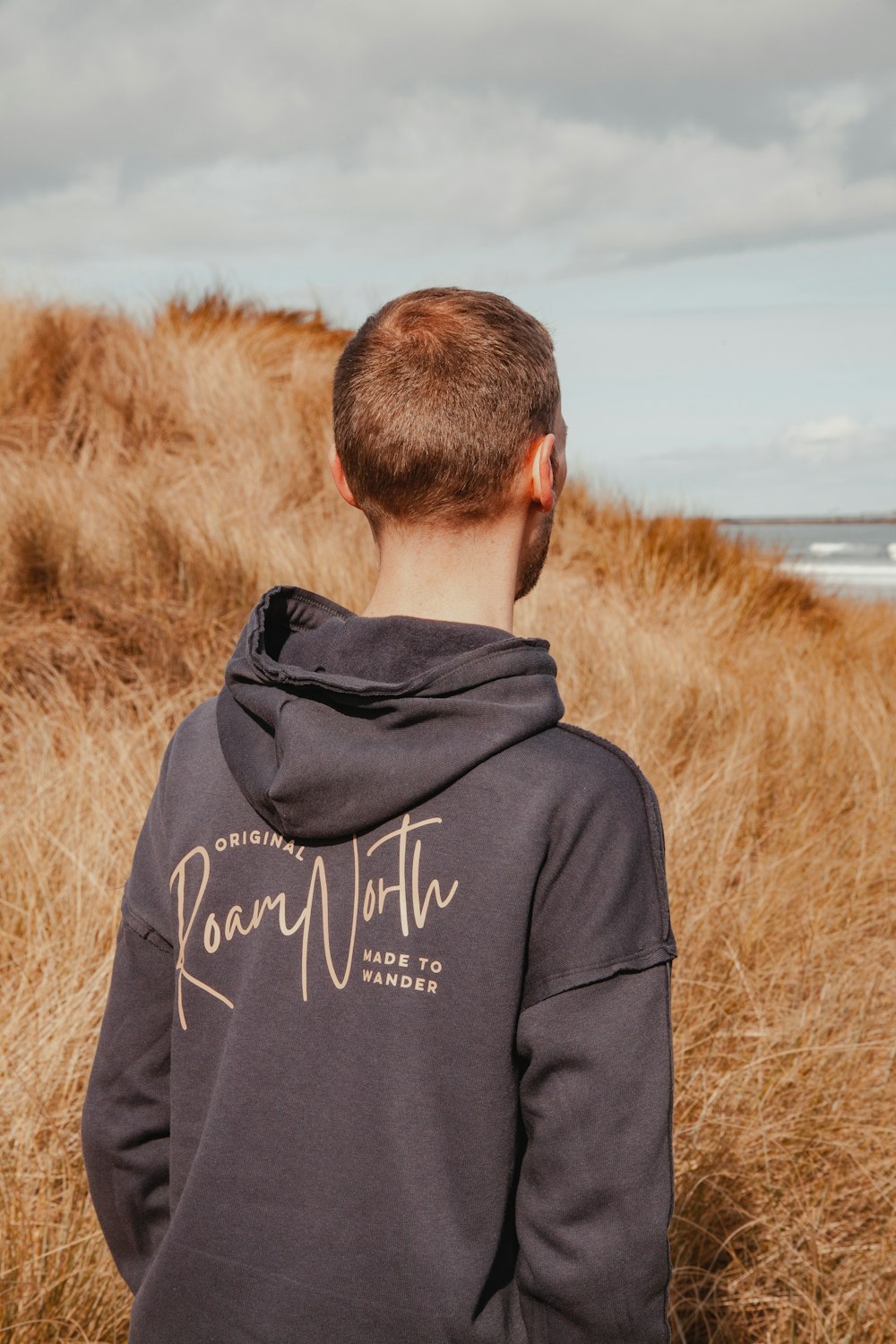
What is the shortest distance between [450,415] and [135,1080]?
95 centimetres

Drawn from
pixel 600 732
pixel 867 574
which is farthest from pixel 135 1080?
pixel 867 574

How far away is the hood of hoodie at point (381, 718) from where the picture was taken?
3.68ft

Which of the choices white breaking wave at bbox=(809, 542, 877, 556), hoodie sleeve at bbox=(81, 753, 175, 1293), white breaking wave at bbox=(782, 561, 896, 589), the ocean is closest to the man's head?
hoodie sleeve at bbox=(81, 753, 175, 1293)

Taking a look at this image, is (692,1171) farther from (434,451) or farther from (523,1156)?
(434,451)

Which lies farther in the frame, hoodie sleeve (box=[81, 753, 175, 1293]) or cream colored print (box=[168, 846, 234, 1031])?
hoodie sleeve (box=[81, 753, 175, 1293])

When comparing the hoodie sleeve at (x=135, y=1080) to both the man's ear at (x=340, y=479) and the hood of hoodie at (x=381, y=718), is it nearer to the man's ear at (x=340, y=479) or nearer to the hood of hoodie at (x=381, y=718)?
the hood of hoodie at (x=381, y=718)

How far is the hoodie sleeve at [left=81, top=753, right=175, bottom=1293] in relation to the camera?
138 cm

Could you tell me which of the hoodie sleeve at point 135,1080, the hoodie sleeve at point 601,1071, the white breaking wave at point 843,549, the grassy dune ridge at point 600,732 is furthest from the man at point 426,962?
the white breaking wave at point 843,549

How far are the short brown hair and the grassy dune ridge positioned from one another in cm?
149

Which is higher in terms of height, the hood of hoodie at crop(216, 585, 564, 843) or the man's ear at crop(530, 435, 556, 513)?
the man's ear at crop(530, 435, 556, 513)

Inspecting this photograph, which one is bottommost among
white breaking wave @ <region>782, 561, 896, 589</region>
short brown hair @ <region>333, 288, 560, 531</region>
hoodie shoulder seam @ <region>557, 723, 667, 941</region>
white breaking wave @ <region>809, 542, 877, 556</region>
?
white breaking wave @ <region>809, 542, 877, 556</region>

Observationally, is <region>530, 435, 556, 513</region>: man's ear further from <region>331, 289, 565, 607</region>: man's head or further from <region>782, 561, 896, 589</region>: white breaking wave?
<region>782, 561, 896, 589</region>: white breaking wave

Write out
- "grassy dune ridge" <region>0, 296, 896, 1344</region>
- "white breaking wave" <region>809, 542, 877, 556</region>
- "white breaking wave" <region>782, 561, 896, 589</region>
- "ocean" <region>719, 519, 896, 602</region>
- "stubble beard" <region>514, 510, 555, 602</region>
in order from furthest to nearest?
1. "white breaking wave" <region>809, 542, 877, 556</region>
2. "white breaking wave" <region>782, 561, 896, 589</region>
3. "ocean" <region>719, 519, 896, 602</region>
4. "grassy dune ridge" <region>0, 296, 896, 1344</region>
5. "stubble beard" <region>514, 510, 555, 602</region>

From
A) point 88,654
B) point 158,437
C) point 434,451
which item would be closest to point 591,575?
point 158,437
